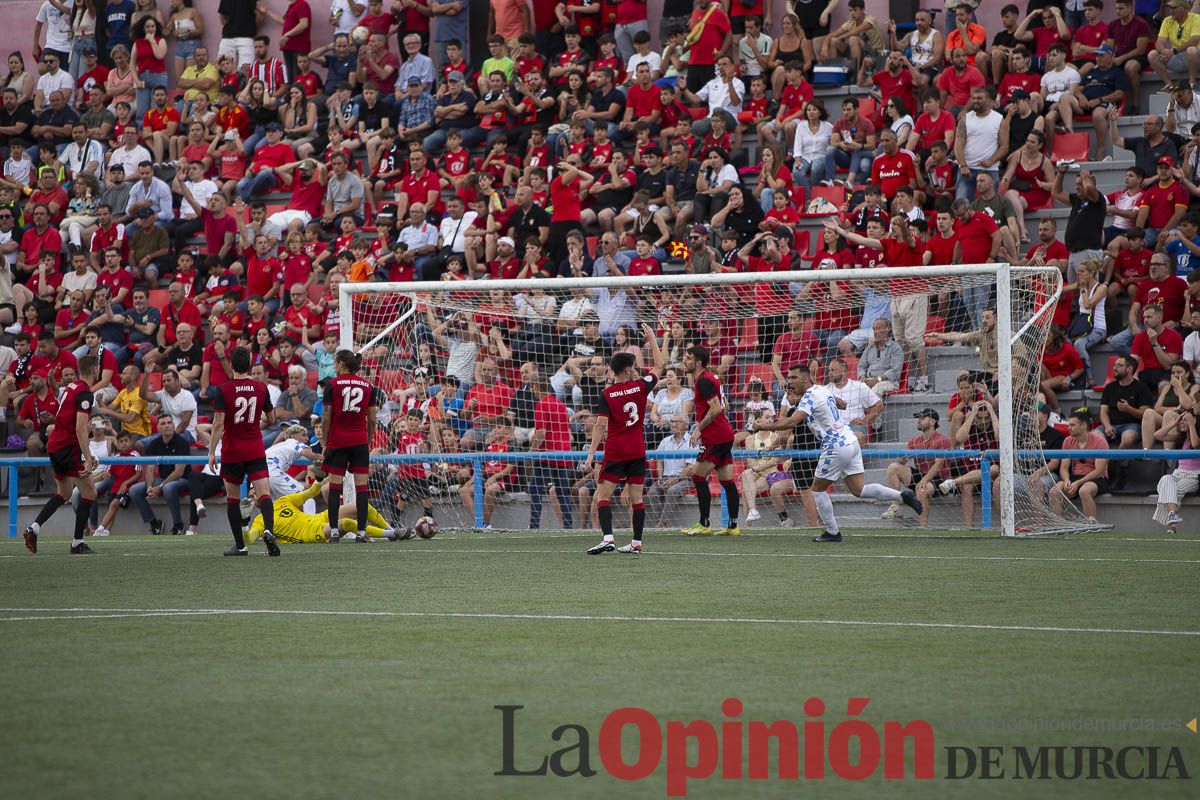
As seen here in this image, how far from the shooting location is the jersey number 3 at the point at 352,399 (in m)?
14.4

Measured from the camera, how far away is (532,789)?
4.19 meters

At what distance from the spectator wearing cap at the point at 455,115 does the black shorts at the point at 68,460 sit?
1006 cm

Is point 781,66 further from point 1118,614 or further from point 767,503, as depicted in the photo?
point 1118,614

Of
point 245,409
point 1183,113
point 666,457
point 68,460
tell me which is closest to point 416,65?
point 666,457

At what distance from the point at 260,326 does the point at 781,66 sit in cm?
835

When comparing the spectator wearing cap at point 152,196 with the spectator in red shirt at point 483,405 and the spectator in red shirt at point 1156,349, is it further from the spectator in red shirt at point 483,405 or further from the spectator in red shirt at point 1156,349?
the spectator in red shirt at point 1156,349

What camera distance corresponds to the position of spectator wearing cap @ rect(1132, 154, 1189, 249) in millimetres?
17125

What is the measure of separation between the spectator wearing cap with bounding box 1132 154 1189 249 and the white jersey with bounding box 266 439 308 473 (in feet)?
34.0

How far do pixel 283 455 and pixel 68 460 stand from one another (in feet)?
10.4

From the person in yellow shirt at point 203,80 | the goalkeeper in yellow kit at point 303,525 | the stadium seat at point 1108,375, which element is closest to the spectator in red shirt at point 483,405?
the goalkeeper in yellow kit at point 303,525

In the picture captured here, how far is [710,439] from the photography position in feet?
49.0

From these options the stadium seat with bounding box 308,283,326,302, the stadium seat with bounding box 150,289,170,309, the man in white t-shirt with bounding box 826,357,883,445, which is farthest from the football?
the stadium seat with bounding box 150,289,170,309

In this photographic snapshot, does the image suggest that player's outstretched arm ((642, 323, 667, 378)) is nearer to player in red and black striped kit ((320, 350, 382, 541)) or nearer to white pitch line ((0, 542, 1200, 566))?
player in red and black striped kit ((320, 350, 382, 541))

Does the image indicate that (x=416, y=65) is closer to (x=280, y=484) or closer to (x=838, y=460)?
(x=280, y=484)
